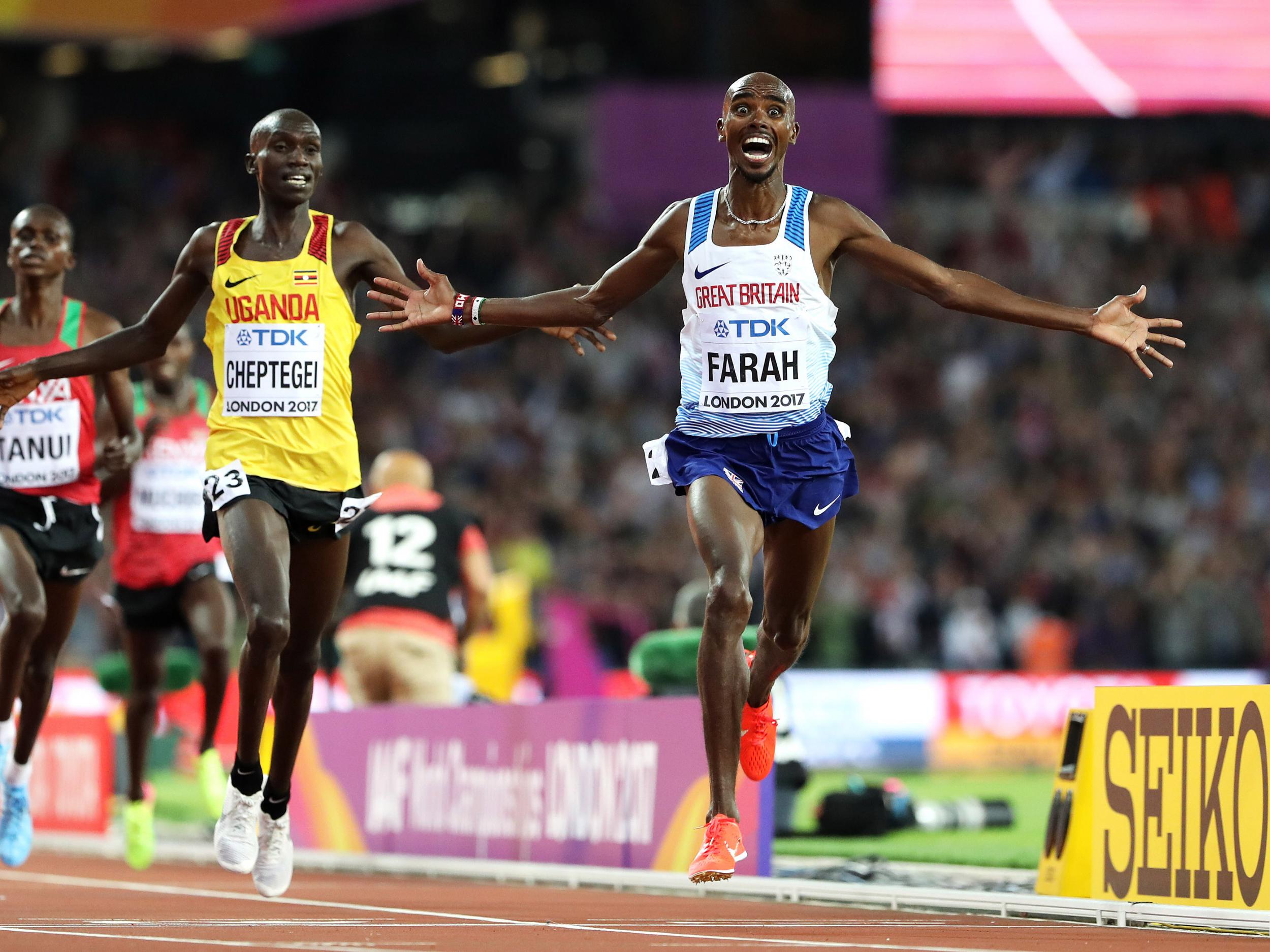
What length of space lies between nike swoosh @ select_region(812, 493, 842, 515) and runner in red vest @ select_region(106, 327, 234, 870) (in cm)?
466

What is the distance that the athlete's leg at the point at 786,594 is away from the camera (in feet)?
25.8

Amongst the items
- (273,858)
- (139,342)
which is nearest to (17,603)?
(139,342)

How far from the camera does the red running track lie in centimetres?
625

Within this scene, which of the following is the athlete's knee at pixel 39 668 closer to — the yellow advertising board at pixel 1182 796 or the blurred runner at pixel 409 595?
the blurred runner at pixel 409 595

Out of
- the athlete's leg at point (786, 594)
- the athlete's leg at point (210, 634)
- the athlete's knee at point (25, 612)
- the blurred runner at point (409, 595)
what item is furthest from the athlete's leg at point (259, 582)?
the blurred runner at point (409, 595)

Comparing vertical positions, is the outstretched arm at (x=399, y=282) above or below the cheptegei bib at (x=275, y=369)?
above

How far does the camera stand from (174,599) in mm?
11430

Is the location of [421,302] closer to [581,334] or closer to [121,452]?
[581,334]

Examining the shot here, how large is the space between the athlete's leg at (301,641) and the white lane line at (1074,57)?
1748cm

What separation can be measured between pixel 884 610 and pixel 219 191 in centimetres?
1139

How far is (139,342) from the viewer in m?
8.03

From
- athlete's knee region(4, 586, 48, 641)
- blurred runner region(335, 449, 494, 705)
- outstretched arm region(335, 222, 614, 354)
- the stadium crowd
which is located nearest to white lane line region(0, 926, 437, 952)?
outstretched arm region(335, 222, 614, 354)

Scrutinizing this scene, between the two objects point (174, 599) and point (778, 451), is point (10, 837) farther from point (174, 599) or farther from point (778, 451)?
point (778, 451)

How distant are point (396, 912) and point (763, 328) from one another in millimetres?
2636
